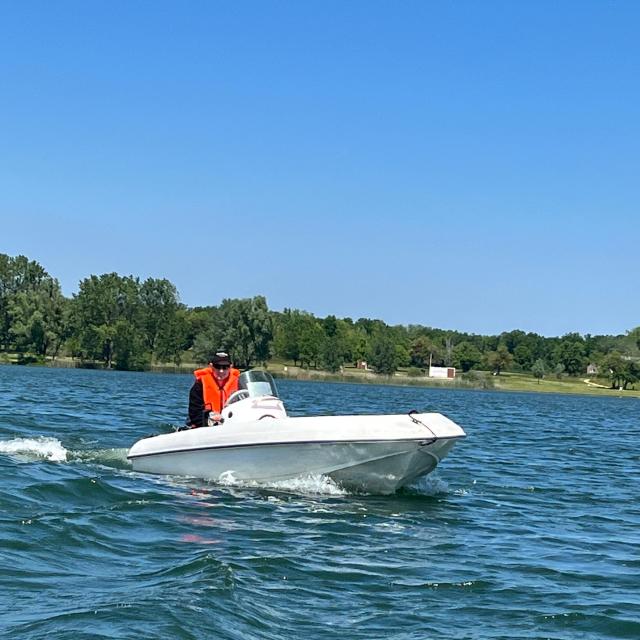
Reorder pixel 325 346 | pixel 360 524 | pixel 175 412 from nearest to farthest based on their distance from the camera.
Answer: pixel 360 524, pixel 175 412, pixel 325 346

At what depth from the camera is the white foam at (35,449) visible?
16.5 meters

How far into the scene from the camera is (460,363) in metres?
162

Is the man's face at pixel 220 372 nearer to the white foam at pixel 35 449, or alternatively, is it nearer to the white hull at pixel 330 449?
the white hull at pixel 330 449

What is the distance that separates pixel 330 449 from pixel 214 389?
2647 millimetres

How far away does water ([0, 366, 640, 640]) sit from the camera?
7605 mm

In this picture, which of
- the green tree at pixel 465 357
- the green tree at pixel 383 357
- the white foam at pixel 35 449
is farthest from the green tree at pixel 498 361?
the white foam at pixel 35 449

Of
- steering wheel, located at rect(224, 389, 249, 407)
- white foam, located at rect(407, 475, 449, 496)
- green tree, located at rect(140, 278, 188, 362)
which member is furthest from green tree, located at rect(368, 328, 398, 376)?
steering wheel, located at rect(224, 389, 249, 407)

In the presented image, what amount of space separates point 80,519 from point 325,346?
409ft

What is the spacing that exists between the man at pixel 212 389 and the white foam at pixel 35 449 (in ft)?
8.86

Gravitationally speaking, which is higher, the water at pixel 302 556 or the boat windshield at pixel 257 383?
the boat windshield at pixel 257 383

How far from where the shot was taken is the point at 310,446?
13.6 metres

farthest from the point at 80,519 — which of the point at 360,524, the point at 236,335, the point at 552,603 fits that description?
the point at 236,335

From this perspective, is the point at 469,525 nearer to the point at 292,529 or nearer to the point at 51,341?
the point at 292,529

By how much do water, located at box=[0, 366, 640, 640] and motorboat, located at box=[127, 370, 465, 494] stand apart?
0.92ft
